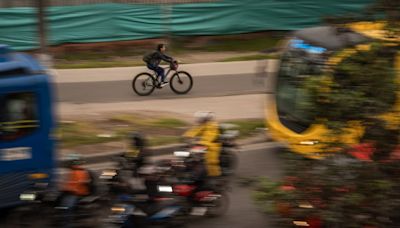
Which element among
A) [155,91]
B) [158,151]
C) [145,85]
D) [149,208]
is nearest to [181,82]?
[155,91]

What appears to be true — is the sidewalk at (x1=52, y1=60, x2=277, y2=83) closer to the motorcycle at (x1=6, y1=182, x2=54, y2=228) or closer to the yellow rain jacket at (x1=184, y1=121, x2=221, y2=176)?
the yellow rain jacket at (x1=184, y1=121, x2=221, y2=176)

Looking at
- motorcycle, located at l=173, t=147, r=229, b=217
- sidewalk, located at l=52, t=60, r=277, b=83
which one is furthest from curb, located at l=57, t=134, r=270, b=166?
sidewalk, located at l=52, t=60, r=277, b=83

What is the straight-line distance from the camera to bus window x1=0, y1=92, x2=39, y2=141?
694cm

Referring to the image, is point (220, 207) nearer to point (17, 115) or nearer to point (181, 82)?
point (17, 115)

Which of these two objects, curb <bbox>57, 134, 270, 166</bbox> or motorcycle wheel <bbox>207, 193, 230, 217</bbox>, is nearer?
motorcycle wheel <bbox>207, 193, 230, 217</bbox>

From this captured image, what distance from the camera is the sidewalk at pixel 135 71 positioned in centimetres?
1704

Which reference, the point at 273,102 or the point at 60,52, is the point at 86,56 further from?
the point at 273,102

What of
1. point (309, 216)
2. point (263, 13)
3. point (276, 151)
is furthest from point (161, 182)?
point (263, 13)

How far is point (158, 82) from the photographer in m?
15.7

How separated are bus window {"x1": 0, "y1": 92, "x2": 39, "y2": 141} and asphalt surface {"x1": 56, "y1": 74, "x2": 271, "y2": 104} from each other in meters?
7.50

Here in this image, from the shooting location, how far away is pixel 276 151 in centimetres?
1068

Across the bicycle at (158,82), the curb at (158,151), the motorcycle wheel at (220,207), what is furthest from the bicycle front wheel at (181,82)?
the motorcycle wheel at (220,207)

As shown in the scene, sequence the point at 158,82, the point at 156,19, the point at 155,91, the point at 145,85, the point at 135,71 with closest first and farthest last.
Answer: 1. the point at 145,85
2. the point at 158,82
3. the point at 155,91
4. the point at 135,71
5. the point at 156,19

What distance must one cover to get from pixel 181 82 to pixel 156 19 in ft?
17.5
